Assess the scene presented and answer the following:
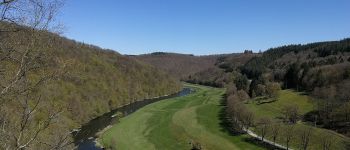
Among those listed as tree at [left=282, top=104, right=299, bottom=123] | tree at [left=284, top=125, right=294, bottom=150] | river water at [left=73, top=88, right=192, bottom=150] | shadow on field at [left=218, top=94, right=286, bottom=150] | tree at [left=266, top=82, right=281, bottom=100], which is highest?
tree at [left=266, top=82, right=281, bottom=100]

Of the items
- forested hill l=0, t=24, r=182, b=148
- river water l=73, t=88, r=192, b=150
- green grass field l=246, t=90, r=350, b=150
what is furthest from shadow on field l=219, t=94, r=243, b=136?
forested hill l=0, t=24, r=182, b=148

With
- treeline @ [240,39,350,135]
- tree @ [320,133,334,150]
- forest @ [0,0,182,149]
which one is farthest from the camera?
treeline @ [240,39,350,135]

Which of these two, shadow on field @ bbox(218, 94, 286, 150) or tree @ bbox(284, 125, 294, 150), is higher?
tree @ bbox(284, 125, 294, 150)

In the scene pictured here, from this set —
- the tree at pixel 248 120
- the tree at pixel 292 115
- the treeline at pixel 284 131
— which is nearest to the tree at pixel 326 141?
the treeline at pixel 284 131

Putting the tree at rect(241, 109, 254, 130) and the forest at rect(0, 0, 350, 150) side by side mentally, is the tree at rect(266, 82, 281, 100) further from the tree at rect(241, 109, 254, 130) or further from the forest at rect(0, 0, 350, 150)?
the tree at rect(241, 109, 254, 130)

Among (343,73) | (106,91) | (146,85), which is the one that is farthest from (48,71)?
(146,85)

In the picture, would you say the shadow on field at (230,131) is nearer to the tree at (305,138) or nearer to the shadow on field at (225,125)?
the shadow on field at (225,125)

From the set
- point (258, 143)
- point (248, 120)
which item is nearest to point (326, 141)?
point (258, 143)
